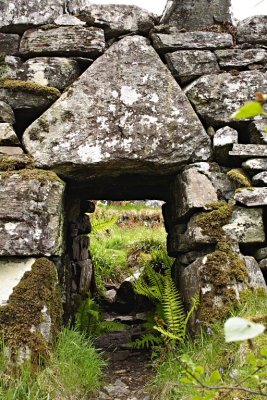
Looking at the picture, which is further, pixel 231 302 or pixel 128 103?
pixel 128 103

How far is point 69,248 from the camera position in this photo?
5824mm

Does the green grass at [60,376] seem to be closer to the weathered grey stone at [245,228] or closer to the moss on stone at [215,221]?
the moss on stone at [215,221]

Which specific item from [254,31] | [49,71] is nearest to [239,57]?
[254,31]

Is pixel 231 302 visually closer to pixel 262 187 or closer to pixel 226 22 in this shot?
pixel 262 187

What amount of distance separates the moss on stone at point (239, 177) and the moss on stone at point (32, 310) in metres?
1.92

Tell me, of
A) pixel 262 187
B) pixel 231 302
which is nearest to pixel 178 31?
pixel 262 187

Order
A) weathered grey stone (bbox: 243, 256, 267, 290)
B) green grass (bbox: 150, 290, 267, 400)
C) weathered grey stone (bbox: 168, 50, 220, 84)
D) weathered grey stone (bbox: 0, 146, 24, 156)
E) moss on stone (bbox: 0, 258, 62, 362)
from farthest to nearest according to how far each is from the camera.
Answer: weathered grey stone (bbox: 168, 50, 220, 84), weathered grey stone (bbox: 0, 146, 24, 156), weathered grey stone (bbox: 243, 256, 267, 290), moss on stone (bbox: 0, 258, 62, 362), green grass (bbox: 150, 290, 267, 400)

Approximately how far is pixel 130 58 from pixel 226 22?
1.22 m

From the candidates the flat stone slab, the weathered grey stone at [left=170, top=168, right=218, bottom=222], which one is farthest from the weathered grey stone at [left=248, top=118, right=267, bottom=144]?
the flat stone slab

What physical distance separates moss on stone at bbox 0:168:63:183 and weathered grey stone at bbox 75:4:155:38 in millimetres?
1729

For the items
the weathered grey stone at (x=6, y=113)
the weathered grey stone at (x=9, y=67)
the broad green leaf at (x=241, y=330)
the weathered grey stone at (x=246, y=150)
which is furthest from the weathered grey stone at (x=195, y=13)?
the broad green leaf at (x=241, y=330)

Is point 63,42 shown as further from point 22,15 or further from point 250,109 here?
point 250,109

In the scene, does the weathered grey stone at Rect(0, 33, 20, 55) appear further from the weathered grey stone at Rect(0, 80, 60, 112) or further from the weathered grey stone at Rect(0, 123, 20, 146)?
the weathered grey stone at Rect(0, 123, 20, 146)

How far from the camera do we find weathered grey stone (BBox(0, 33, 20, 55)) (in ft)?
15.4
